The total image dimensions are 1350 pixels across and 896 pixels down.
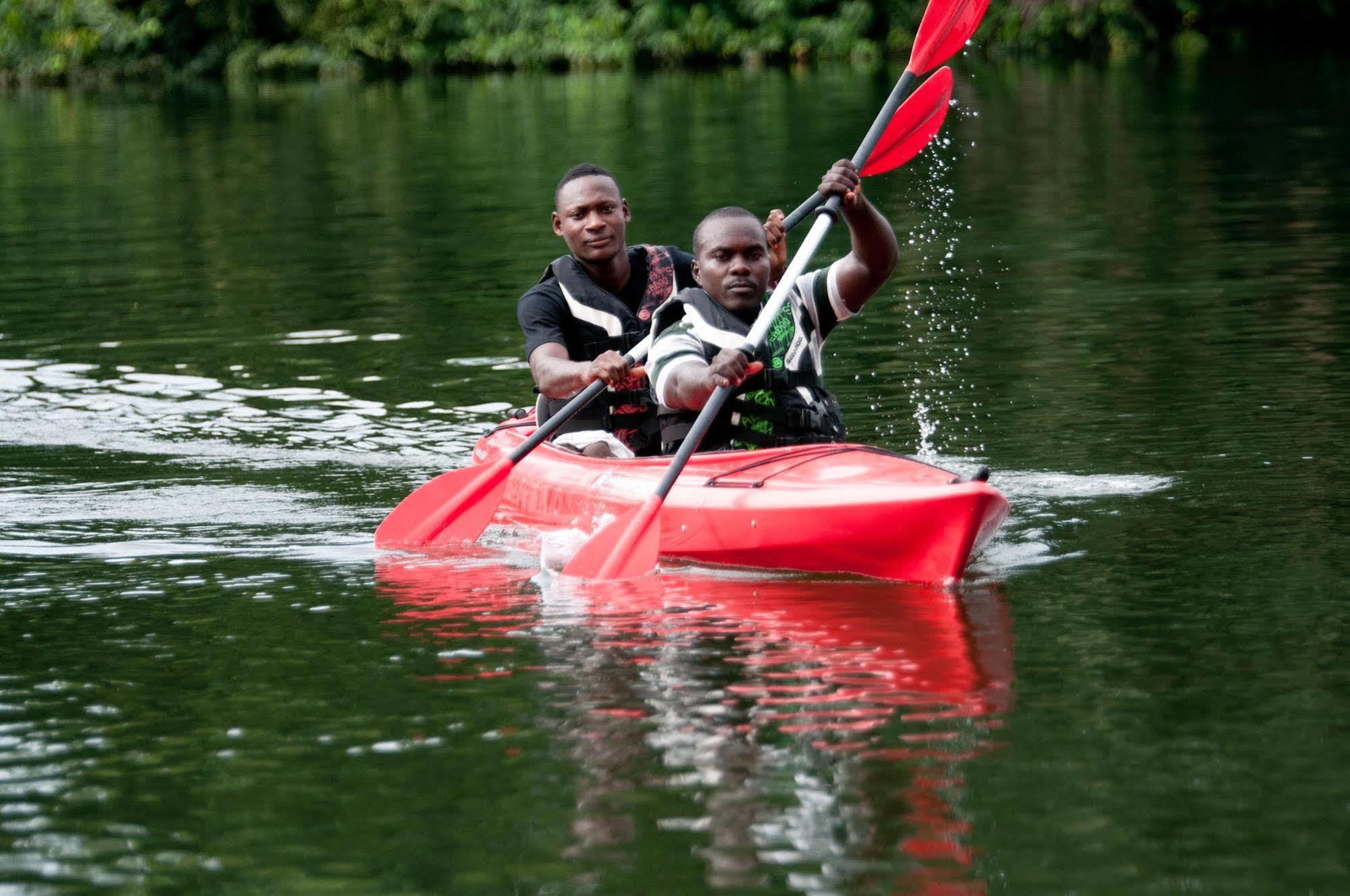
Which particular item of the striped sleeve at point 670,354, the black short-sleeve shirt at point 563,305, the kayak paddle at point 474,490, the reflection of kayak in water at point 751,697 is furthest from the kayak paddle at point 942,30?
the reflection of kayak in water at point 751,697

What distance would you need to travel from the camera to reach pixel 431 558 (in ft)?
21.4

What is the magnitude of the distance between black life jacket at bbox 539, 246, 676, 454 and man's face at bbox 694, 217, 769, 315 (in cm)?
80

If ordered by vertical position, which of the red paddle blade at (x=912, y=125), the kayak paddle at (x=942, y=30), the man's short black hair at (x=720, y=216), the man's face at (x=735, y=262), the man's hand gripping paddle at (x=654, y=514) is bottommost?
the man's hand gripping paddle at (x=654, y=514)

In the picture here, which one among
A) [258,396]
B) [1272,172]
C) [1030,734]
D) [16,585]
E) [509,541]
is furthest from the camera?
[1272,172]

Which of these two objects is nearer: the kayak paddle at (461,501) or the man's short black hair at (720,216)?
the man's short black hair at (720,216)

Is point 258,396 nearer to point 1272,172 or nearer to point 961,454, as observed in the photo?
point 961,454

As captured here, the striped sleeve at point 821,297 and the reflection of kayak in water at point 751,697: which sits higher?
the striped sleeve at point 821,297

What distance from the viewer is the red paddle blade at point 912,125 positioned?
710 centimetres

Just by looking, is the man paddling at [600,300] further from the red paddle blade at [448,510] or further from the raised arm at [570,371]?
the red paddle blade at [448,510]

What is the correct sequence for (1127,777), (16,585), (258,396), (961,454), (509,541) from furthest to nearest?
(258,396) < (961,454) < (509,541) < (16,585) < (1127,777)

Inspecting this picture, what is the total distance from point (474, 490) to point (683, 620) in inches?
56.8

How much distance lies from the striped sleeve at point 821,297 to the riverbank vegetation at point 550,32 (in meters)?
27.4

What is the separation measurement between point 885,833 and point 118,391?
22.0ft

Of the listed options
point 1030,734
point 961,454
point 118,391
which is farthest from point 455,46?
point 1030,734
